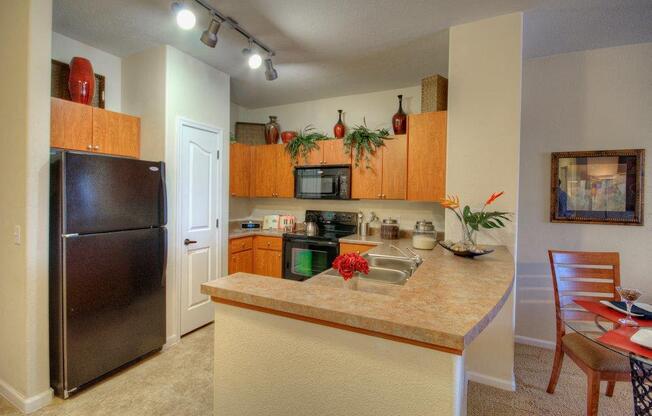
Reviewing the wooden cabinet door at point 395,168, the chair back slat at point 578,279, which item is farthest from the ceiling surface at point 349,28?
the chair back slat at point 578,279

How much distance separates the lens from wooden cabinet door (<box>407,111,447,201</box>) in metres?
2.91

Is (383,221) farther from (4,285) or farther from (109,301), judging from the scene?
(4,285)

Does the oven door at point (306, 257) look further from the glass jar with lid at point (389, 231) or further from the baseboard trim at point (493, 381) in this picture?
the baseboard trim at point (493, 381)

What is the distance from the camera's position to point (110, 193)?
2.28 meters

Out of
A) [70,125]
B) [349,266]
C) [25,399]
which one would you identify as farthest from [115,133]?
[349,266]

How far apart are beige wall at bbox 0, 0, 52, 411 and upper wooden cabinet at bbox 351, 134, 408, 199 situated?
108 inches

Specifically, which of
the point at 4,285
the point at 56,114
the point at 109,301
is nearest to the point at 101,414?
the point at 109,301

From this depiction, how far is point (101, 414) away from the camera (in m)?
1.95

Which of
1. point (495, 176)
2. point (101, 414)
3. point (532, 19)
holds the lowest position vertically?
point (101, 414)

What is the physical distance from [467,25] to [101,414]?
3748 mm

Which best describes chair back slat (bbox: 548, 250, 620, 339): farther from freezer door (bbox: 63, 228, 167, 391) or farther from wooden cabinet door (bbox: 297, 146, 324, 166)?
freezer door (bbox: 63, 228, 167, 391)

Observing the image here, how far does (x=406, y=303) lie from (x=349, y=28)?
225 cm

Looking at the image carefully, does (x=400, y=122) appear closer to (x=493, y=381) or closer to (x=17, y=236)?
(x=493, y=381)

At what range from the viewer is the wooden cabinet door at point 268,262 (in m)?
3.88
